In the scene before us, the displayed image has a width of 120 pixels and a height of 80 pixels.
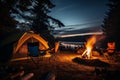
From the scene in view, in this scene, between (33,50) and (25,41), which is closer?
(25,41)

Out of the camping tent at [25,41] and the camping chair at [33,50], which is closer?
the camping tent at [25,41]

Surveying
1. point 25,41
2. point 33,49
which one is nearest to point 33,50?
point 33,49

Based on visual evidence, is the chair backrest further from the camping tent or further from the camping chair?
the camping tent

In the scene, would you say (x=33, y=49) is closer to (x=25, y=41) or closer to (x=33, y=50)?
(x=33, y=50)

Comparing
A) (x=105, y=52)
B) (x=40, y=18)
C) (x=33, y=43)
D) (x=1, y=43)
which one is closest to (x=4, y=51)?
(x=1, y=43)

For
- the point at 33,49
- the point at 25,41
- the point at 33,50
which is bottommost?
the point at 33,50

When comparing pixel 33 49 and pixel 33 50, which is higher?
pixel 33 49

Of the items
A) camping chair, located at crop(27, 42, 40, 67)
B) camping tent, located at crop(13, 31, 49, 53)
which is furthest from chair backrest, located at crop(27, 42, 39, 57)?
camping tent, located at crop(13, 31, 49, 53)

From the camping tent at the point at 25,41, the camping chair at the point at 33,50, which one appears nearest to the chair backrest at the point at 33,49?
the camping chair at the point at 33,50

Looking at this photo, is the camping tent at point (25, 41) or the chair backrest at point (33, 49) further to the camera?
the chair backrest at point (33, 49)

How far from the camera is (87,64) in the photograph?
12867mm

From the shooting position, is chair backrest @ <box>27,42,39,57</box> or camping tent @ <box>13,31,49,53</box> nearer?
camping tent @ <box>13,31,49,53</box>

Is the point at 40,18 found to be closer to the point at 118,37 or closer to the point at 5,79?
the point at 118,37

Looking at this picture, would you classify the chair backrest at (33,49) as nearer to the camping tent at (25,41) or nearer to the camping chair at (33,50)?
the camping chair at (33,50)
